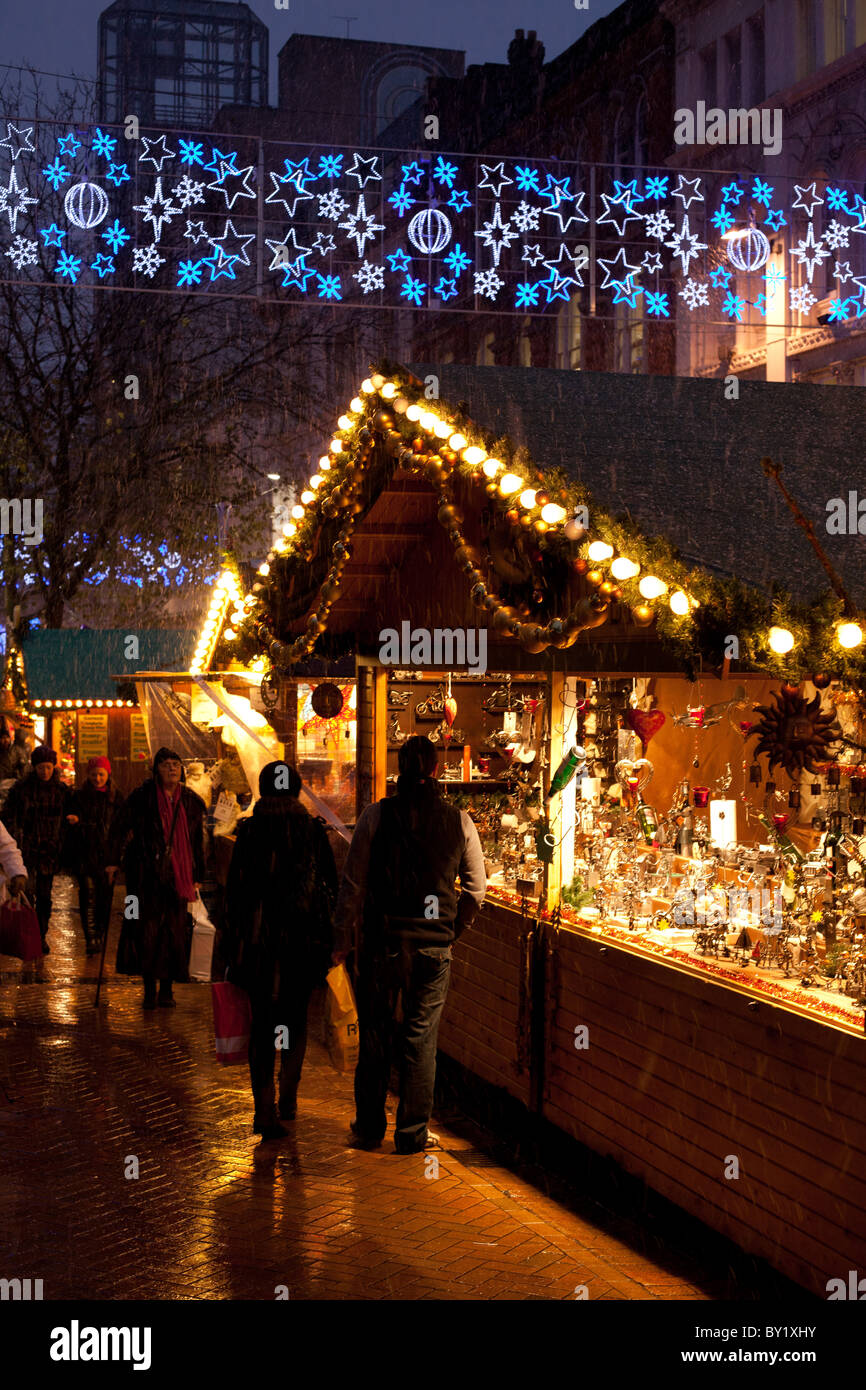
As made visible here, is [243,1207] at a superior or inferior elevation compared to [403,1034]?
inferior

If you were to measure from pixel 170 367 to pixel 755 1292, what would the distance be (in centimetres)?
2084

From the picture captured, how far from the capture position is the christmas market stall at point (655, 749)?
16.6 feet

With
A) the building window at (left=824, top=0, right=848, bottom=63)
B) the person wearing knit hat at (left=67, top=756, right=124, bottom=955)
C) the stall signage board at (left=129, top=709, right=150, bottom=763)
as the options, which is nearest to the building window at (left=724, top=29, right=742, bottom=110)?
the building window at (left=824, top=0, right=848, bottom=63)

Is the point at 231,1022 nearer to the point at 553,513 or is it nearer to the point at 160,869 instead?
the point at 553,513

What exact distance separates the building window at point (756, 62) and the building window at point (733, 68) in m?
0.27

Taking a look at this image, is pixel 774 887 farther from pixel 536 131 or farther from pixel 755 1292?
pixel 536 131

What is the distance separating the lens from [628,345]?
2583 cm

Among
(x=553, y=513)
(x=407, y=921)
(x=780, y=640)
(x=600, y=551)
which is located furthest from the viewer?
(x=407, y=921)

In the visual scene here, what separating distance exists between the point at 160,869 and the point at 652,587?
565 cm

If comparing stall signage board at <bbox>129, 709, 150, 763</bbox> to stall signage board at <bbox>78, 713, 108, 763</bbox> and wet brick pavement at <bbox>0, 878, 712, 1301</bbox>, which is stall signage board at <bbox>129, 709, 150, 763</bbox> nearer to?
stall signage board at <bbox>78, 713, 108, 763</bbox>

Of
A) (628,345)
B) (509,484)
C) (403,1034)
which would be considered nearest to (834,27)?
(628,345)

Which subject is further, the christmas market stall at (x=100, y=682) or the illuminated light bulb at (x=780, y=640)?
the christmas market stall at (x=100, y=682)

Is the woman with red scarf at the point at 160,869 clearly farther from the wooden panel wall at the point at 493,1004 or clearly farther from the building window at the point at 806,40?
the building window at the point at 806,40

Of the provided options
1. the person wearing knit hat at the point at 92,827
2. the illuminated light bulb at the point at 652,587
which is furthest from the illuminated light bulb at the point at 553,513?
the person wearing knit hat at the point at 92,827
